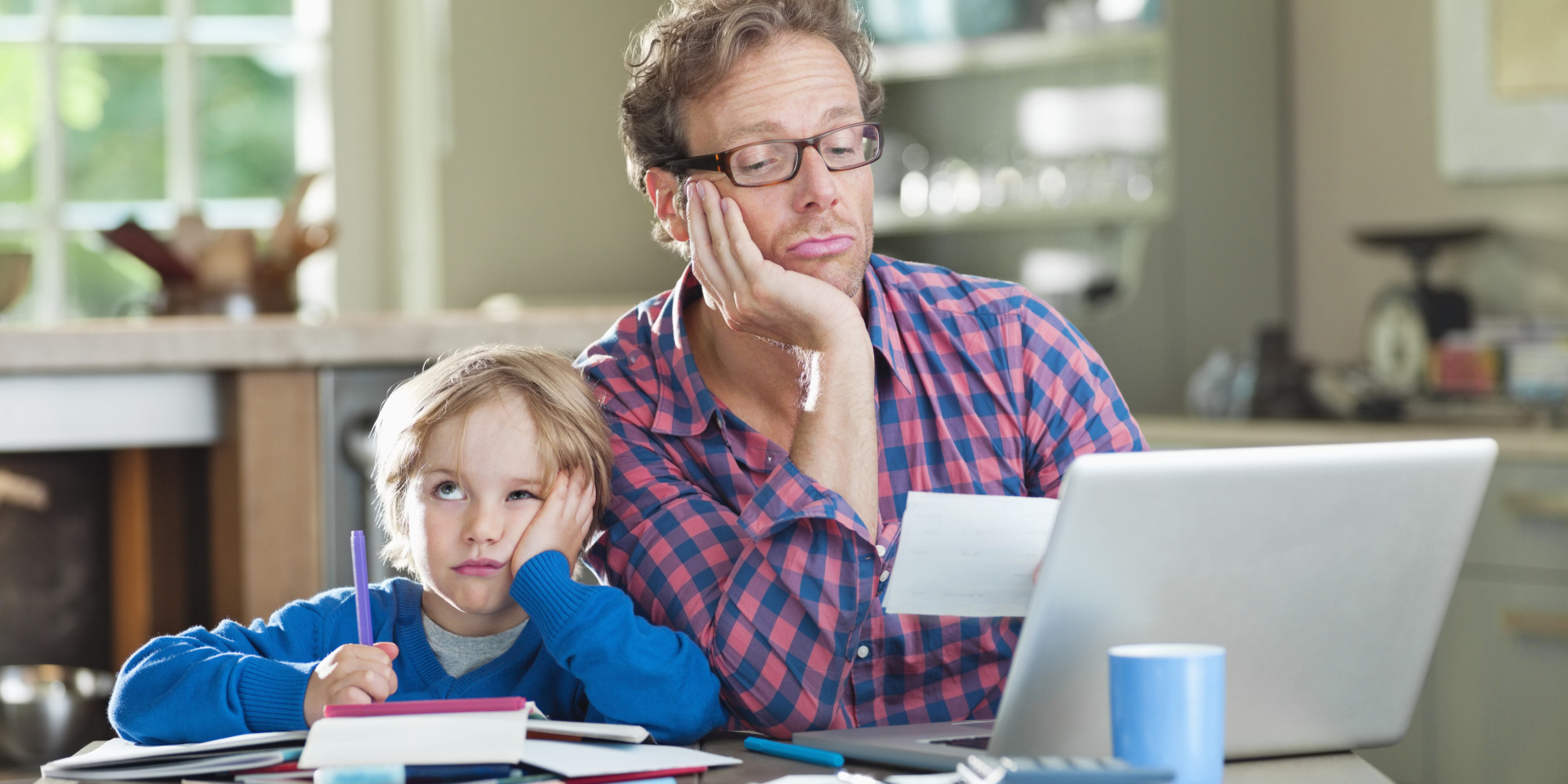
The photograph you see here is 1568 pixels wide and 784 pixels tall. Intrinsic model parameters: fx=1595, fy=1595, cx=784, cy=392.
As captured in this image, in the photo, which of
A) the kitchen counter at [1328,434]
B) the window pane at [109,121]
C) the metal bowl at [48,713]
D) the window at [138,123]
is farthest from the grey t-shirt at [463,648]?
the window pane at [109,121]

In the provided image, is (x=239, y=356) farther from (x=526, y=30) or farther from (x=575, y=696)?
(x=526, y=30)

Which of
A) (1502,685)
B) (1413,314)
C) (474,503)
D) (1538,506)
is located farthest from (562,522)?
(1413,314)

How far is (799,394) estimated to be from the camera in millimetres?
1448

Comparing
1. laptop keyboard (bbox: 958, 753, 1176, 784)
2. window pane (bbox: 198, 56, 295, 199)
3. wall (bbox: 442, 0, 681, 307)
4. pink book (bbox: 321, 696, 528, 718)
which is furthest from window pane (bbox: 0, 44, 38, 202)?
laptop keyboard (bbox: 958, 753, 1176, 784)

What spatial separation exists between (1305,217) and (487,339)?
1944mm

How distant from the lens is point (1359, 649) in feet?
3.39

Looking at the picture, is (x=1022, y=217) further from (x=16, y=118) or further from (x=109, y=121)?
(x=16, y=118)

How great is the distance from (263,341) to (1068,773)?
4.62ft

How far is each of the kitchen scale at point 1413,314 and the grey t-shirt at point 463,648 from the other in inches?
81.0

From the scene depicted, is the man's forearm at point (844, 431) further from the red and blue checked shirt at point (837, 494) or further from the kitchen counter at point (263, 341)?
the kitchen counter at point (263, 341)

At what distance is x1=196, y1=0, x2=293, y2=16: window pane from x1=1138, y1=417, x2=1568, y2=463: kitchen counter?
2662mm

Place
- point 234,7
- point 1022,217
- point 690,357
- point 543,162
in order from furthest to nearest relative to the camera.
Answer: point 543,162 < point 234,7 < point 1022,217 < point 690,357

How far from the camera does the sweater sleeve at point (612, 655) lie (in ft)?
3.77

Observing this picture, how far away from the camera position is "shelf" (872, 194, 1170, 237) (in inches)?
130
